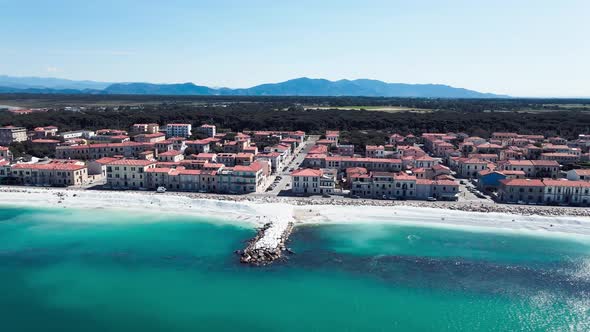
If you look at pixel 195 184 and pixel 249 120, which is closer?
pixel 195 184

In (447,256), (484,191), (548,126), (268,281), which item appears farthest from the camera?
(548,126)

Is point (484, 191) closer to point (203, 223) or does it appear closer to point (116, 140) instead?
point (203, 223)

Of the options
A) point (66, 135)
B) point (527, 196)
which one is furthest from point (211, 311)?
point (66, 135)

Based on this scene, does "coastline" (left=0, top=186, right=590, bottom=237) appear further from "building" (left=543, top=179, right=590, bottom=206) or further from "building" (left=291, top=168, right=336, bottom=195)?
"building" (left=291, top=168, right=336, bottom=195)

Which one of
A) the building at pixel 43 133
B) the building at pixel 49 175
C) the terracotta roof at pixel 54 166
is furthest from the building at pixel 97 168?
the building at pixel 43 133

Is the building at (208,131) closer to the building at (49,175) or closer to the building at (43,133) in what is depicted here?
the building at (43,133)

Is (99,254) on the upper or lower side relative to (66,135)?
lower

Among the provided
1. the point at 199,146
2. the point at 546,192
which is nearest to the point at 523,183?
the point at 546,192
